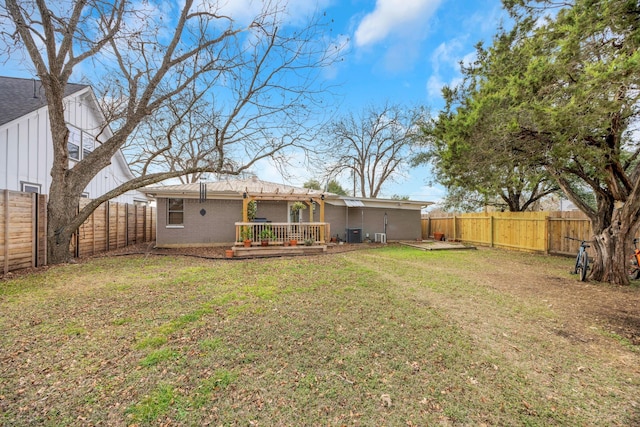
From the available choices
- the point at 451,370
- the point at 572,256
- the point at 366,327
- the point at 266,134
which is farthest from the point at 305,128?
the point at 572,256

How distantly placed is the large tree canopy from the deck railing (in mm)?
6329

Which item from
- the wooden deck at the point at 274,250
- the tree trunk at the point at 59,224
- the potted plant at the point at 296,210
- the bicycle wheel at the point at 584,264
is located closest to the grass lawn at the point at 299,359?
the tree trunk at the point at 59,224

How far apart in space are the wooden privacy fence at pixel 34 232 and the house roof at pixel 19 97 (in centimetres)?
355

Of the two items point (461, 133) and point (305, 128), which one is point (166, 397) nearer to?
point (461, 133)

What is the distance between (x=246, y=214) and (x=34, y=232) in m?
5.74

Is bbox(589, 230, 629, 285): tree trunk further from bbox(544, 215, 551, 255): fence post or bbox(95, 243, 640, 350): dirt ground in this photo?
bbox(544, 215, 551, 255): fence post

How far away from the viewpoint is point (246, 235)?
10594 millimetres

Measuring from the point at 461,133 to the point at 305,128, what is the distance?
4881mm

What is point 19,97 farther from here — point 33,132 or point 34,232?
point 34,232

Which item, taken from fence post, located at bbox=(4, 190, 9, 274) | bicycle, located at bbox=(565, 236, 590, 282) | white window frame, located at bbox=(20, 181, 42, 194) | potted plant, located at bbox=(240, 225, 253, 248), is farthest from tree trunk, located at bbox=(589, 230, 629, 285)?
white window frame, located at bbox=(20, 181, 42, 194)

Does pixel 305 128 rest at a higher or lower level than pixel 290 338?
higher

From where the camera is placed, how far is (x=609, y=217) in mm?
6938

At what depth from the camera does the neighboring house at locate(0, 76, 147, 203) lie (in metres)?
8.52

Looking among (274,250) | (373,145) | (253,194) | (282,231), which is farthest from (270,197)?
(373,145)
